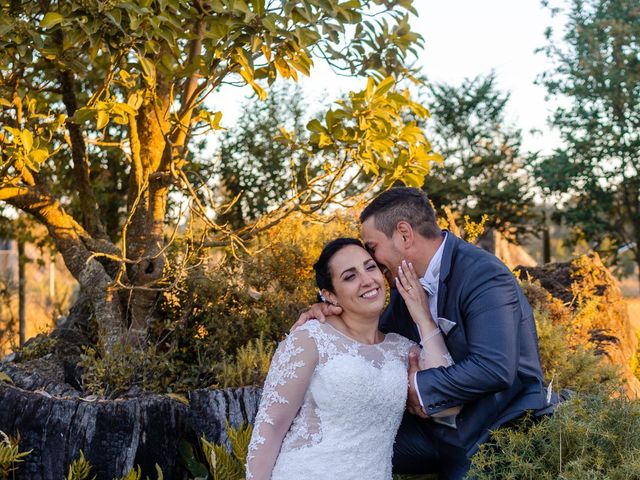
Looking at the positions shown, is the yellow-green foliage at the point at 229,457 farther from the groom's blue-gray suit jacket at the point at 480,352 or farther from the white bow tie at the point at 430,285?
the white bow tie at the point at 430,285

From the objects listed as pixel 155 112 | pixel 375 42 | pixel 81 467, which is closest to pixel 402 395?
pixel 81 467

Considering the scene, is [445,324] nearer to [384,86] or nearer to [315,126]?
[384,86]

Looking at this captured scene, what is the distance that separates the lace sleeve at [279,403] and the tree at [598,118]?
11.6 m

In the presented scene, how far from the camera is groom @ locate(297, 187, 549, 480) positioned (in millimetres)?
3162

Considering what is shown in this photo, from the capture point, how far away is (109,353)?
498 cm

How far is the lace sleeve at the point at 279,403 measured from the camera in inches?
136

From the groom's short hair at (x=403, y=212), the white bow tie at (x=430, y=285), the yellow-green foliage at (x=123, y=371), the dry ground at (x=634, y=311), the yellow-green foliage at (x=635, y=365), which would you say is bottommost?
the dry ground at (x=634, y=311)

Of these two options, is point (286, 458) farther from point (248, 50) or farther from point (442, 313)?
point (248, 50)

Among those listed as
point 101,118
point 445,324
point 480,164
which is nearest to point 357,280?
point 445,324

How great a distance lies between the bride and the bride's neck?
0.17 ft

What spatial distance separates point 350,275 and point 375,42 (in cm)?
225

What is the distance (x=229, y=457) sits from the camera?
4.31 m

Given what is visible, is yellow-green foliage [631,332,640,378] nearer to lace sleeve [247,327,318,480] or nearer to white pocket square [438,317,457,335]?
white pocket square [438,317,457,335]

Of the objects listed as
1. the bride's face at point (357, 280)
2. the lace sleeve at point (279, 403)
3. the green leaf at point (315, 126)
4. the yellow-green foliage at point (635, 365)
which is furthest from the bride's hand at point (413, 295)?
the yellow-green foliage at point (635, 365)
